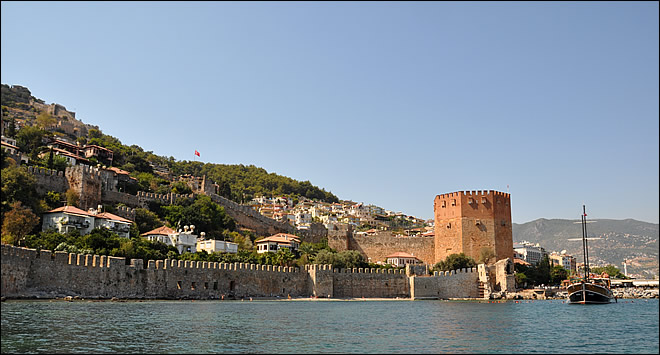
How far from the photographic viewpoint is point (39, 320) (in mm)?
13766

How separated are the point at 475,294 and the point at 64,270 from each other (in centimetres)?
2329

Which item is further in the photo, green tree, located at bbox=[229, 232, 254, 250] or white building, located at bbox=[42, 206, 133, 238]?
green tree, located at bbox=[229, 232, 254, 250]

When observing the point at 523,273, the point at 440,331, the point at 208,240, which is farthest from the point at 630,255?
the point at 440,331

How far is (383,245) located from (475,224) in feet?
27.9

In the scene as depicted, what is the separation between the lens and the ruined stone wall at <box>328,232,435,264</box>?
142 feet

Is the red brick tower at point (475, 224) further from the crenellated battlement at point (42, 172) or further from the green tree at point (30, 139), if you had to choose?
the green tree at point (30, 139)

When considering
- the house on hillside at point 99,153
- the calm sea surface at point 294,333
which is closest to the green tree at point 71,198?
the house on hillside at point 99,153

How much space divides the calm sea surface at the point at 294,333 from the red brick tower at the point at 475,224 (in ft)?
65.4

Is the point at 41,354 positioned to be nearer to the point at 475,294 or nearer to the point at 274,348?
the point at 274,348

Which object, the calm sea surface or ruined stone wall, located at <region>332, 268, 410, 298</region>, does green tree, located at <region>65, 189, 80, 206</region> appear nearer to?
the calm sea surface

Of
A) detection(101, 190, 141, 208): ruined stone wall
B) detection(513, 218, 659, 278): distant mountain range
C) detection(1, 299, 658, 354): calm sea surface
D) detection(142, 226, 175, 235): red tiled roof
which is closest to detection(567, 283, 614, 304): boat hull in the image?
detection(1, 299, 658, 354): calm sea surface

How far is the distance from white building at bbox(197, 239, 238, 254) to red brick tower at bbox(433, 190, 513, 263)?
583 inches

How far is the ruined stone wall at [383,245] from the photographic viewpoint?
43.2 m

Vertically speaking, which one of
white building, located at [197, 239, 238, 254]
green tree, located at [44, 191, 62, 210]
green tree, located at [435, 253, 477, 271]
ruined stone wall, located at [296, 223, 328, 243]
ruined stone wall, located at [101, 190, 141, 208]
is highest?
ruined stone wall, located at [101, 190, 141, 208]
